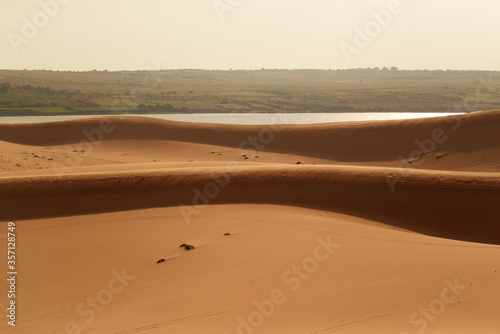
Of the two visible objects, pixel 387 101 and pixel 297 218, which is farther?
pixel 387 101

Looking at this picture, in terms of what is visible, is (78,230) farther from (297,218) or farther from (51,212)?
(297,218)

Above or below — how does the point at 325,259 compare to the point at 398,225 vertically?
below

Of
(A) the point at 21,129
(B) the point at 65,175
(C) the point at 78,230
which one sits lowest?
(C) the point at 78,230

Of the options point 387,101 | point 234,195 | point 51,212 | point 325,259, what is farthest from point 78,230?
point 387,101

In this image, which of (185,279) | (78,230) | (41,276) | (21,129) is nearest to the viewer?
(185,279)

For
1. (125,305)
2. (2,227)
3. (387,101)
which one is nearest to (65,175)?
(2,227)

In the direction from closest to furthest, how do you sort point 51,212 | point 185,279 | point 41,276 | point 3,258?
point 185,279 < point 41,276 < point 3,258 < point 51,212
